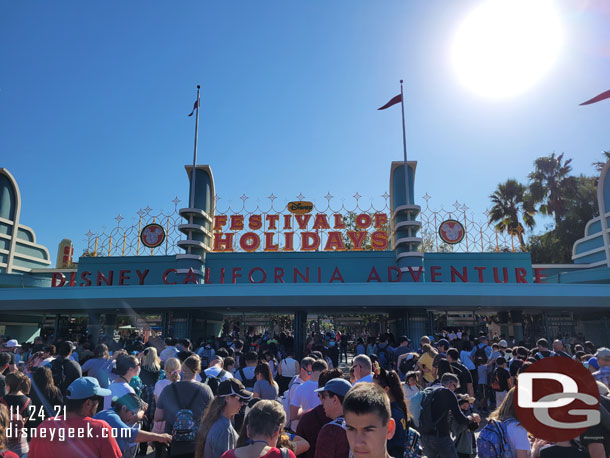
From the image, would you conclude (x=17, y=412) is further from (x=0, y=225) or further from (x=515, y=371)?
(x=0, y=225)

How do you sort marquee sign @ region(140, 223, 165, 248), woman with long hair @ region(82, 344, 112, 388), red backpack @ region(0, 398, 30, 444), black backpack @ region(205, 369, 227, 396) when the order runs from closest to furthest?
red backpack @ region(0, 398, 30, 444) → black backpack @ region(205, 369, 227, 396) → woman with long hair @ region(82, 344, 112, 388) → marquee sign @ region(140, 223, 165, 248)

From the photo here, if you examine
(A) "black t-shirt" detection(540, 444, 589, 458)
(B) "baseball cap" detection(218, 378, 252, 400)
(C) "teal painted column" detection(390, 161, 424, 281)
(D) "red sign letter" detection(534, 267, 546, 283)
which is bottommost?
(A) "black t-shirt" detection(540, 444, 589, 458)

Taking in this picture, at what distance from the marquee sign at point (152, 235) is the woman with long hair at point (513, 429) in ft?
89.3

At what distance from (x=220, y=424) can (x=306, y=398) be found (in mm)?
1840

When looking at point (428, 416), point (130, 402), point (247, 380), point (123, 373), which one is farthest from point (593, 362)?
point (123, 373)

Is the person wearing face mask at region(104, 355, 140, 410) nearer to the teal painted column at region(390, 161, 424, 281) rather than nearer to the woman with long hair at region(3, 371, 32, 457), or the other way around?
the woman with long hair at region(3, 371, 32, 457)

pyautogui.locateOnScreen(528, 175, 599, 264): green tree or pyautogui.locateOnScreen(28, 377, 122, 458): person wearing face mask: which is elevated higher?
pyautogui.locateOnScreen(528, 175, 599, 264): green tree

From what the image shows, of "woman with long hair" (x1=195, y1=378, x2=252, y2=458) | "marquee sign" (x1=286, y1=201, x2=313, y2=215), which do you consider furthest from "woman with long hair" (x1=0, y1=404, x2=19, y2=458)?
"marquee sign" (x1=286, y1=201, x2=313, y2=215)

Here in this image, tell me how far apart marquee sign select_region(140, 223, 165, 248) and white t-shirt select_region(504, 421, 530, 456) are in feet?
89.7

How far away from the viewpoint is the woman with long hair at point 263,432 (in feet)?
10.1

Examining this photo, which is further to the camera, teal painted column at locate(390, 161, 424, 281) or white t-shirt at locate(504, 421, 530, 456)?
teal painted column at locate(390, 161, 424, 281)

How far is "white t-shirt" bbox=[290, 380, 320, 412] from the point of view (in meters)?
5.71

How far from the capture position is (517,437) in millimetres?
4000

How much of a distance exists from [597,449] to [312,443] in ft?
8.70
